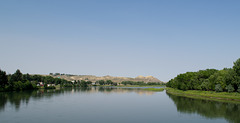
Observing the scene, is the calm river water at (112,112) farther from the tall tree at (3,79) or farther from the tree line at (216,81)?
the tall tree at (3,79)

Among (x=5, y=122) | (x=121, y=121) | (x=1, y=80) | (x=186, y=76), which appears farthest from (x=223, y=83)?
(x=1, y=80)

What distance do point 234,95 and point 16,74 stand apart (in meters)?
151

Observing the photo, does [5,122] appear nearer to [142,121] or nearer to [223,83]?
[142,121]

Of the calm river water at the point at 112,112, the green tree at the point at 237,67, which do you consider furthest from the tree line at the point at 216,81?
the calm river water at the point at 112,112

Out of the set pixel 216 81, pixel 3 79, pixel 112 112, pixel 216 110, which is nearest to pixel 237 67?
pixel 216 81

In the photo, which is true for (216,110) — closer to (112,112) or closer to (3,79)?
(112,112)

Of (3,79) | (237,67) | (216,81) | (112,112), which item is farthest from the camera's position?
(3,79)

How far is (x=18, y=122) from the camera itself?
3812cm

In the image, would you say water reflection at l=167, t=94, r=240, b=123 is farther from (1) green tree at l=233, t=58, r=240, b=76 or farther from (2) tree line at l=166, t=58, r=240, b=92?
(1) green tree at l=233, t=58, r=240, b=76

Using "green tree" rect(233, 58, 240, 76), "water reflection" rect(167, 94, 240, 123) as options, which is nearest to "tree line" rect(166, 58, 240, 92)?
"green tree" rect(233, 58, 240, 76)

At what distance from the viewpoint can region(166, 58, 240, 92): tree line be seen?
81.7 meters

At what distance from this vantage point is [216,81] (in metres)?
95.2

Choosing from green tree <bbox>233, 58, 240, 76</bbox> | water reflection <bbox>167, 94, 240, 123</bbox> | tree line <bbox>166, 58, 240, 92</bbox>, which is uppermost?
green tree <bbox>233, 58, 240, 76</bbox>

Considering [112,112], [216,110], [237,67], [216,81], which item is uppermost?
[237,67]
